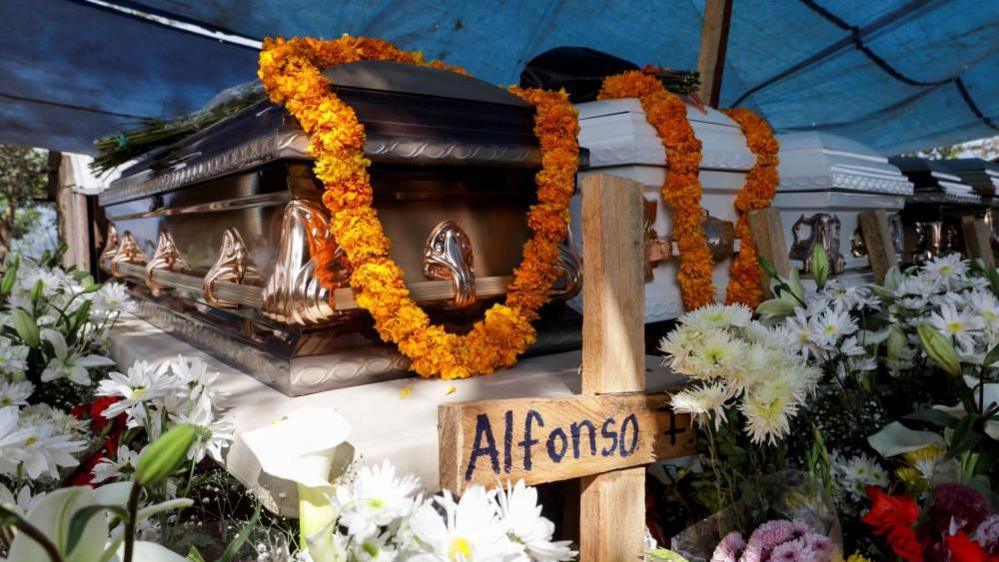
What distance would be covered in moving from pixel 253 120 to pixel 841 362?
144cm

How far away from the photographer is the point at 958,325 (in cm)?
109

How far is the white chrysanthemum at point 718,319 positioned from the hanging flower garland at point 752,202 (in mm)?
1146

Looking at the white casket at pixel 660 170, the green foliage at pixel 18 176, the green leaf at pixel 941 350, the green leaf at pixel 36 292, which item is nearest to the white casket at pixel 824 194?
the white casket at pixel 660 170

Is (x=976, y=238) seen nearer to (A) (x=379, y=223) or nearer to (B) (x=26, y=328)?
(A) (x=379, y=223)

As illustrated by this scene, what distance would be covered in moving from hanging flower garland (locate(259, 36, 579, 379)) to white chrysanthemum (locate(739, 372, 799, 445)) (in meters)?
0.76

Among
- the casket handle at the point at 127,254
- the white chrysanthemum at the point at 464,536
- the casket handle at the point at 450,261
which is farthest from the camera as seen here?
the casket handle at the point at 127,254

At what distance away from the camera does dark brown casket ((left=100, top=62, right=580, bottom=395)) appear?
1394 millimetres

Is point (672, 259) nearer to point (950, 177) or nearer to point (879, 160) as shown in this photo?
point (879, 160)

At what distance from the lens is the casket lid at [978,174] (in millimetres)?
3564

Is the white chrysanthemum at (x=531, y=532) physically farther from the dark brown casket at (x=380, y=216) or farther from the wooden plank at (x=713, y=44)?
the wooden plank at (x=713, y=44)

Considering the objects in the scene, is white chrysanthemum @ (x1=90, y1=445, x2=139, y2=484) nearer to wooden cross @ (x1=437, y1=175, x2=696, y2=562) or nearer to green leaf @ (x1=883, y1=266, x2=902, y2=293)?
wooden cross @ (x1=437, y1=175, x2=696, y2=562)

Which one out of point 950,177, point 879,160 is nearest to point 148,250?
point 879,160

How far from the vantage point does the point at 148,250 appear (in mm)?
2568

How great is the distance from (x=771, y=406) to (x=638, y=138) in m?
1.10
